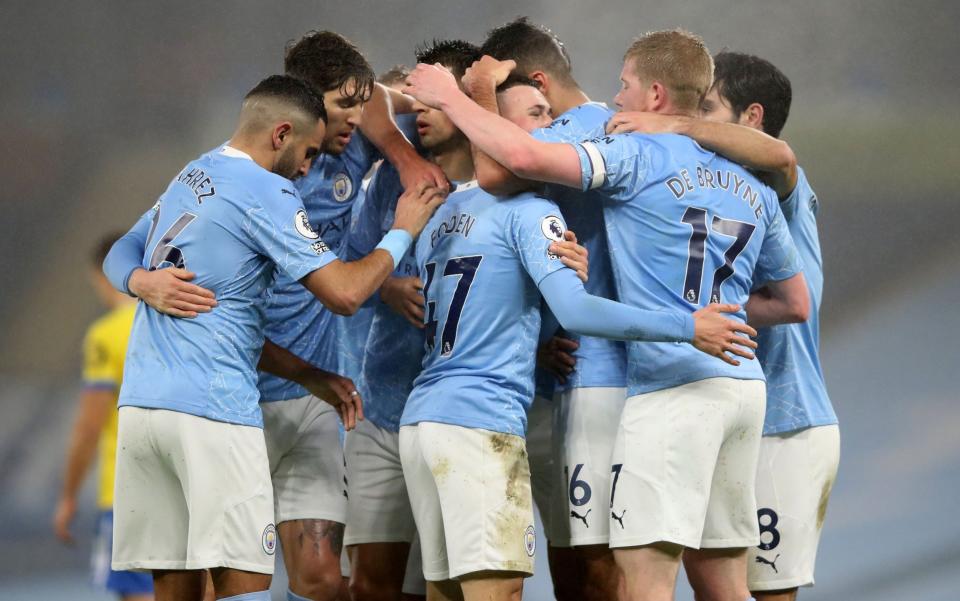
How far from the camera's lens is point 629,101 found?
3.92 metres

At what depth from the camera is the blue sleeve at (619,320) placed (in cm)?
335

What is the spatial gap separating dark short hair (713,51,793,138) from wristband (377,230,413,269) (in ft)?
4.96

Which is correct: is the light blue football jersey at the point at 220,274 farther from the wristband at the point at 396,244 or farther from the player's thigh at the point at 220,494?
the wristband at the point at 396,244

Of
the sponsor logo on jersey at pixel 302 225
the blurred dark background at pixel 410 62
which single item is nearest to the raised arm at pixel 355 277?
the sponsor logo on jersey at pixel 302 225

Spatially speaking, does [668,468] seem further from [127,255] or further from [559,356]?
[127,255]

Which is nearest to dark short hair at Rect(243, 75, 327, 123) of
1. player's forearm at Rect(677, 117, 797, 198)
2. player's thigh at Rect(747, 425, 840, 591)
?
player's forearm at Rect(677, 117, 797, 198)

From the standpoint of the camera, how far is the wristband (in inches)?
147

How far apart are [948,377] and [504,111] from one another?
4.90m

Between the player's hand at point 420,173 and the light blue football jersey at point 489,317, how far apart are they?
29 centimetres

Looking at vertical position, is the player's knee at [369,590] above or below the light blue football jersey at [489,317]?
below

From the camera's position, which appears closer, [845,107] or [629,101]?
[629,101]

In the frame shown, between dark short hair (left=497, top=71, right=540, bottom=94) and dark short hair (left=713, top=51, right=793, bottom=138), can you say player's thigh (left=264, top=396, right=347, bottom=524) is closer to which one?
dark short hair (left=497, top=71, right=540, bottom=94)

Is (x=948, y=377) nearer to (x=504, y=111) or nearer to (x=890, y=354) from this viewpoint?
(x=890, y=354)

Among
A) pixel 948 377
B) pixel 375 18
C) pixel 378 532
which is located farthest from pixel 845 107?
pixel 378 532
